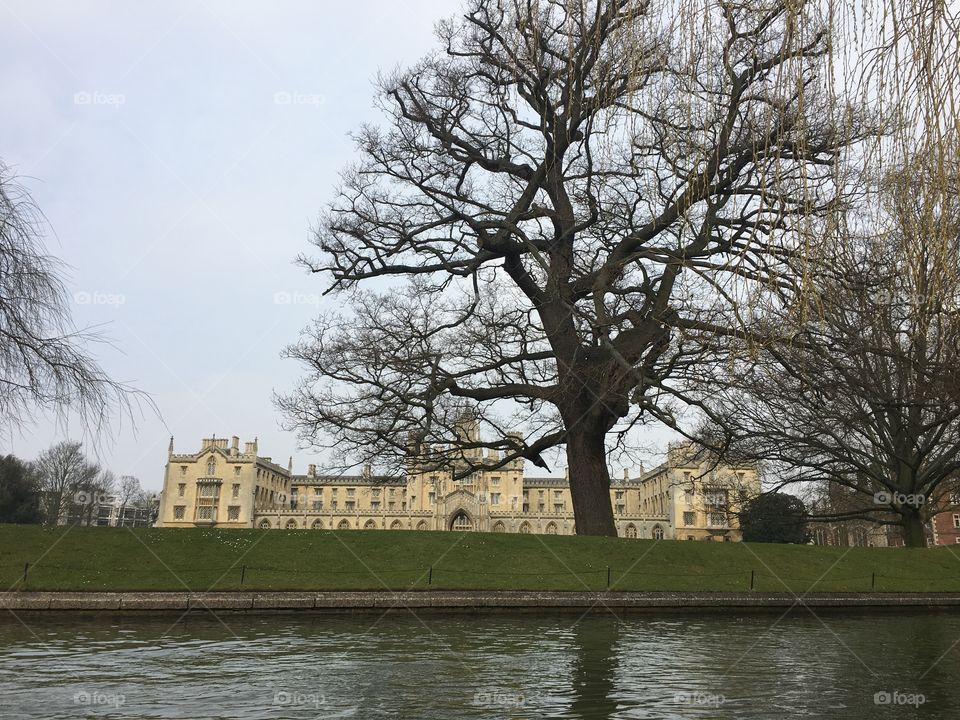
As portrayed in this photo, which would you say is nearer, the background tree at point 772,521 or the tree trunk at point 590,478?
the tree trunk at point 590,478

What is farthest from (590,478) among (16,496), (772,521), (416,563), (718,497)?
(16,496)

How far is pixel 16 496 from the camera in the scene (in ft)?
175

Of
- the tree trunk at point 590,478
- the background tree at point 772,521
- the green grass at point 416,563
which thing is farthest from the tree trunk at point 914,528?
the background tree at point 772,521

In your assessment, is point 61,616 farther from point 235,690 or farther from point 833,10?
point 833,10

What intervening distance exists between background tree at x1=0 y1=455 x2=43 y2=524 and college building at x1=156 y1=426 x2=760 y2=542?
42.1 meters

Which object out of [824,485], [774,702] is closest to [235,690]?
[774,702]

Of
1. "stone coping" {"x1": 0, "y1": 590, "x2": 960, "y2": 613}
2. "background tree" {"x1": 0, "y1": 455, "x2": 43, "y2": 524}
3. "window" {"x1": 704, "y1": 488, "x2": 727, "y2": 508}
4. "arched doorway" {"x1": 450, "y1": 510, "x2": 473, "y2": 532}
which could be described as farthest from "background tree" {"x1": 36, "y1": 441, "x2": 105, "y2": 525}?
"stone coping" {"x1": 0, "y1": 590, "x2": 960, "y2": 613}

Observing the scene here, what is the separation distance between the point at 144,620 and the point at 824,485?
46.0 m

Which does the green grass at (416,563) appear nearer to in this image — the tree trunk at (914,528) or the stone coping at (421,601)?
the stone coping at (421,601)

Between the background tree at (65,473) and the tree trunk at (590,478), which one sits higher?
the background tree at (65,473)

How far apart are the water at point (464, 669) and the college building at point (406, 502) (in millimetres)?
79390

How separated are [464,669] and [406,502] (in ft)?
355

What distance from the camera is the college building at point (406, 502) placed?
9831 centimetres

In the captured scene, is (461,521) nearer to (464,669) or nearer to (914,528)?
(914,528)
